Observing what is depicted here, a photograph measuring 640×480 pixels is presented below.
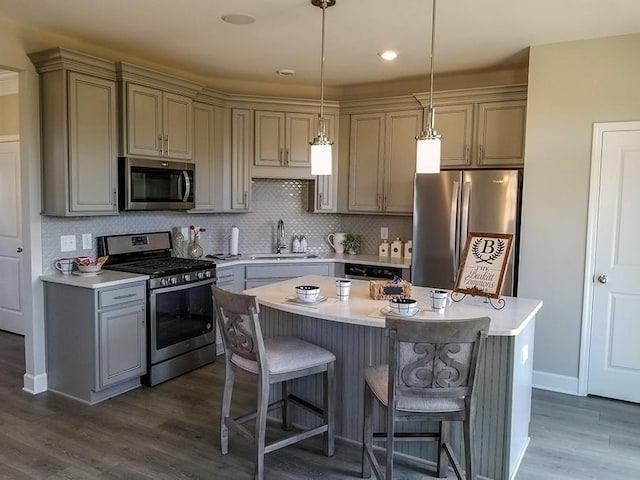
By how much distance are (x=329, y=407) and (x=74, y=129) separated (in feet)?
8.67

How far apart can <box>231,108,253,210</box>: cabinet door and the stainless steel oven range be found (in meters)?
0.93

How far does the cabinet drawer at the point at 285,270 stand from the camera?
16.0ft

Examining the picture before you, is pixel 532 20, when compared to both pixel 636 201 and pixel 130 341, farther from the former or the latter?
pixel 130 341

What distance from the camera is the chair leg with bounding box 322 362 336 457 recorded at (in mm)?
2809

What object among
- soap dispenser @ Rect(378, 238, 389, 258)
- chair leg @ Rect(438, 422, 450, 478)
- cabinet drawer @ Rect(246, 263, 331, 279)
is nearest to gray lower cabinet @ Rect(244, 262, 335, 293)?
cabinet drawer @ Rect(246, 263, 331, 279)

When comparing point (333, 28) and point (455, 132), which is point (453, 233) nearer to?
point (455, 132)

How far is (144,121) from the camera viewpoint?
161 inches

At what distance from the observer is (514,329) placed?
2354 mm

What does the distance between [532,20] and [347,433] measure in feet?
9.57

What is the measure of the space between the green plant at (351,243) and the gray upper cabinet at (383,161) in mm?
386

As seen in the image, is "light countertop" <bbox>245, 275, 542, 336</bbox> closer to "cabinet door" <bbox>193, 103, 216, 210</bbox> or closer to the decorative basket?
the decorative basket

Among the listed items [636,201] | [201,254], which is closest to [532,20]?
[636,201]

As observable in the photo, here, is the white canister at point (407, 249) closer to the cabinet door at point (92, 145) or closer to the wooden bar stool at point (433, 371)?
the cabinet door at point (92, 145)

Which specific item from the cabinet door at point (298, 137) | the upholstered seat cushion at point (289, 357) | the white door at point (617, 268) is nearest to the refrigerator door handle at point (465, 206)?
the white door at point (617, 268)
